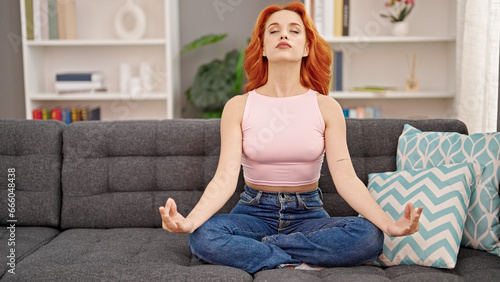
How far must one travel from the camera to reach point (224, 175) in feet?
5.63

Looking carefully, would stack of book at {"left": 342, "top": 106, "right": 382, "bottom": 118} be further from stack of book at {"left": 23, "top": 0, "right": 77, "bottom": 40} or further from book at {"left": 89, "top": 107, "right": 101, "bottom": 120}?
stack of book at {"left": 23, "top": 0, "right": 77, "bottom": 40}

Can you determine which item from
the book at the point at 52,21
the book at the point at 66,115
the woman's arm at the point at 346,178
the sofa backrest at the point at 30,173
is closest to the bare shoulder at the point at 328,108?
the woman's arm at the point at 346,178

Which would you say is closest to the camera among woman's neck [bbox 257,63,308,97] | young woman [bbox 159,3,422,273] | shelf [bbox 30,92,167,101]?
young woman [bbox 159,3,422,273]

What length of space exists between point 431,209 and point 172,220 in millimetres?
772

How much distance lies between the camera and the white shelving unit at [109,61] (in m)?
3.69

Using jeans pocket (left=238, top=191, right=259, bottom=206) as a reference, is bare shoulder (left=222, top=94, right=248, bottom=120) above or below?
above

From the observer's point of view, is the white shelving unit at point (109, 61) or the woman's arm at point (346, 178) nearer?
the woman's arm at point (346, 178)

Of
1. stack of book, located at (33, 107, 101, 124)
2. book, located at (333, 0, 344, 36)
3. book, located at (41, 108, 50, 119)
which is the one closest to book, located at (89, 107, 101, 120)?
stack of book, located at (33, 107, 101, 124)

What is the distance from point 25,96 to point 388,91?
238cm

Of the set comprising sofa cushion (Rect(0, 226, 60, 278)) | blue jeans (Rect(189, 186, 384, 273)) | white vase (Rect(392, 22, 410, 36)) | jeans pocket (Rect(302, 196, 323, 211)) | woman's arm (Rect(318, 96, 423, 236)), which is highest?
white vase (Rect(392, 22, 410, 36))

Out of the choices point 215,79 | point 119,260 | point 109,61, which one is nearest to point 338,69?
point 215,79

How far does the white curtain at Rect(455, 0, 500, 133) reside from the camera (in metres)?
2.73

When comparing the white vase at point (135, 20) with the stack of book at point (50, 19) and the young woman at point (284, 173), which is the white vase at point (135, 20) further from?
the young woman at point (284, 173)

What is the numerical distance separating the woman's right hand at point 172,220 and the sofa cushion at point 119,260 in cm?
11
